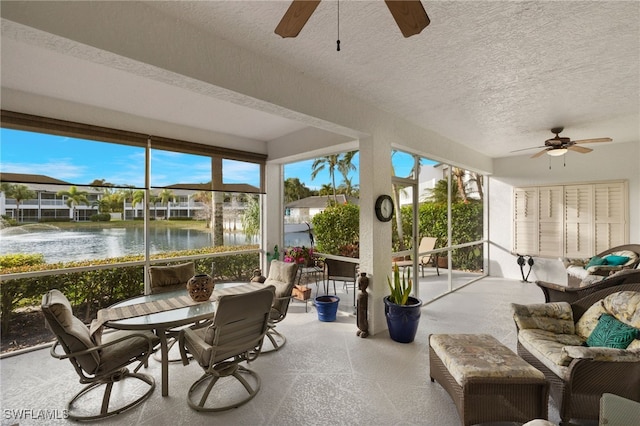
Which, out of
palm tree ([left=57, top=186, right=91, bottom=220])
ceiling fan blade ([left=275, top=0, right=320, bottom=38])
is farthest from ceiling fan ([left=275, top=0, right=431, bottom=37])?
palm tree ([left=57, top=186, right=91, bottom=220])

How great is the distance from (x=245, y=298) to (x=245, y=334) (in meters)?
0.36

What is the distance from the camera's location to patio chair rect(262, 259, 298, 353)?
314cm

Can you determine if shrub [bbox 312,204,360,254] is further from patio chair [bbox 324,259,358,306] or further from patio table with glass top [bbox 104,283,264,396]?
patio table with glass top [bbox 104,283,264,396]

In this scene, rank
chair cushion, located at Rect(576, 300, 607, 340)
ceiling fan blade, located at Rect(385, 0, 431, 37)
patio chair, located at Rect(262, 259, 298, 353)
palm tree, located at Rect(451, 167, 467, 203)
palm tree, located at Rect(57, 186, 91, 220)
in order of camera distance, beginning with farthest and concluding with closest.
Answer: palm tree, located at Rect(451, 167, 467, 203), palm tree, located at Rect(57, 186, 91, 220), patio chair, located at Rect(262, 259, 298, 353), chair cushion, located at Rect(576, 300, 607, 340), ceiling fan blade, located at Rect(385, 0, 431, 37)

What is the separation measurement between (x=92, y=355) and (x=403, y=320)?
2.90 metres

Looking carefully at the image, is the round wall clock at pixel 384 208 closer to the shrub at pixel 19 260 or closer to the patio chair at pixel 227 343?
the patio chair at pixel 227 343

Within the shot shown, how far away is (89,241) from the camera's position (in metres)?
3.71

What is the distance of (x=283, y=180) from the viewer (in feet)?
18.0

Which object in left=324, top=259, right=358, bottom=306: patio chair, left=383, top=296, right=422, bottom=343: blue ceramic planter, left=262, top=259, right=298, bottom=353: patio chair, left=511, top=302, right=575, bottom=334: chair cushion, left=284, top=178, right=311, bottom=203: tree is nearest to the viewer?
left=511, top=302, right=575, bottom=334: chair cushion

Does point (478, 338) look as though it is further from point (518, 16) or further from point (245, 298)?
point (518, 16)

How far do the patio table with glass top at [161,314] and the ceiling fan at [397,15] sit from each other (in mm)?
2256

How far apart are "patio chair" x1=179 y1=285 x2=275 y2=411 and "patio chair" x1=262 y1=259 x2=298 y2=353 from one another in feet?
2.15

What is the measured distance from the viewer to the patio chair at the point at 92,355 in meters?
1.97

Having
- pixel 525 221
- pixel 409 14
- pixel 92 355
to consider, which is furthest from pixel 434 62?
pixel 525 221
